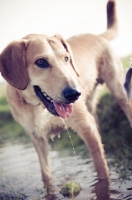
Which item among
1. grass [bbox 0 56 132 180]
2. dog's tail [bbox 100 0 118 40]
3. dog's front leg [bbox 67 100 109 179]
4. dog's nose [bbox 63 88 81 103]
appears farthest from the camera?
dog's tail [bbox 100 0 118 40]

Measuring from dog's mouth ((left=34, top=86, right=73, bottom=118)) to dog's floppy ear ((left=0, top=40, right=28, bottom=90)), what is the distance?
18 cm

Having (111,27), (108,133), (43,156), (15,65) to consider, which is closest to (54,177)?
(43,156)

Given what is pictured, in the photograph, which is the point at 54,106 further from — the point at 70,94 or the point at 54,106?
the point at 70,94

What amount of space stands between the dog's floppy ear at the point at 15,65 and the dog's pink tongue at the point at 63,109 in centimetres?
38

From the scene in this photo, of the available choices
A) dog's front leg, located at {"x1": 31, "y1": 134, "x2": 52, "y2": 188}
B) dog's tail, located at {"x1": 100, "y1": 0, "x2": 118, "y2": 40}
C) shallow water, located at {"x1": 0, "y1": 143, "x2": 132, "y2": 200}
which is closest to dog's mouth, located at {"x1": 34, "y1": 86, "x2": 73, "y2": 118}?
dog's front leg, located at {"x1": 31, "y1": 134, "x2": 52, "y2": 188}

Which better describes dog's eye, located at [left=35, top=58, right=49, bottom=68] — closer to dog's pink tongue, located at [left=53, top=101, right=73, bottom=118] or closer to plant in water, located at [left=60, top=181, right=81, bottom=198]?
dog's pink tongue, located at [left=53, top=101, right=73, bottom=118]

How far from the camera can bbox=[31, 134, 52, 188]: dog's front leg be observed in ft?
13.0

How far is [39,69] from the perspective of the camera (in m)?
3.23

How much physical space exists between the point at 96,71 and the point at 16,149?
189 centimetres

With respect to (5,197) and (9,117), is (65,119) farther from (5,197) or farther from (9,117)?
(9,117)

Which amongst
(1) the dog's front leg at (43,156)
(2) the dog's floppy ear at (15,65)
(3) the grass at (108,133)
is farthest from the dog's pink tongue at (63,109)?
(3) the grass at (108,133)

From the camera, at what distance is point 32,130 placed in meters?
3.74

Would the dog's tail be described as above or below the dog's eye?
above

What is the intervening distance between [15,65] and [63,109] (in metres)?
0.64
